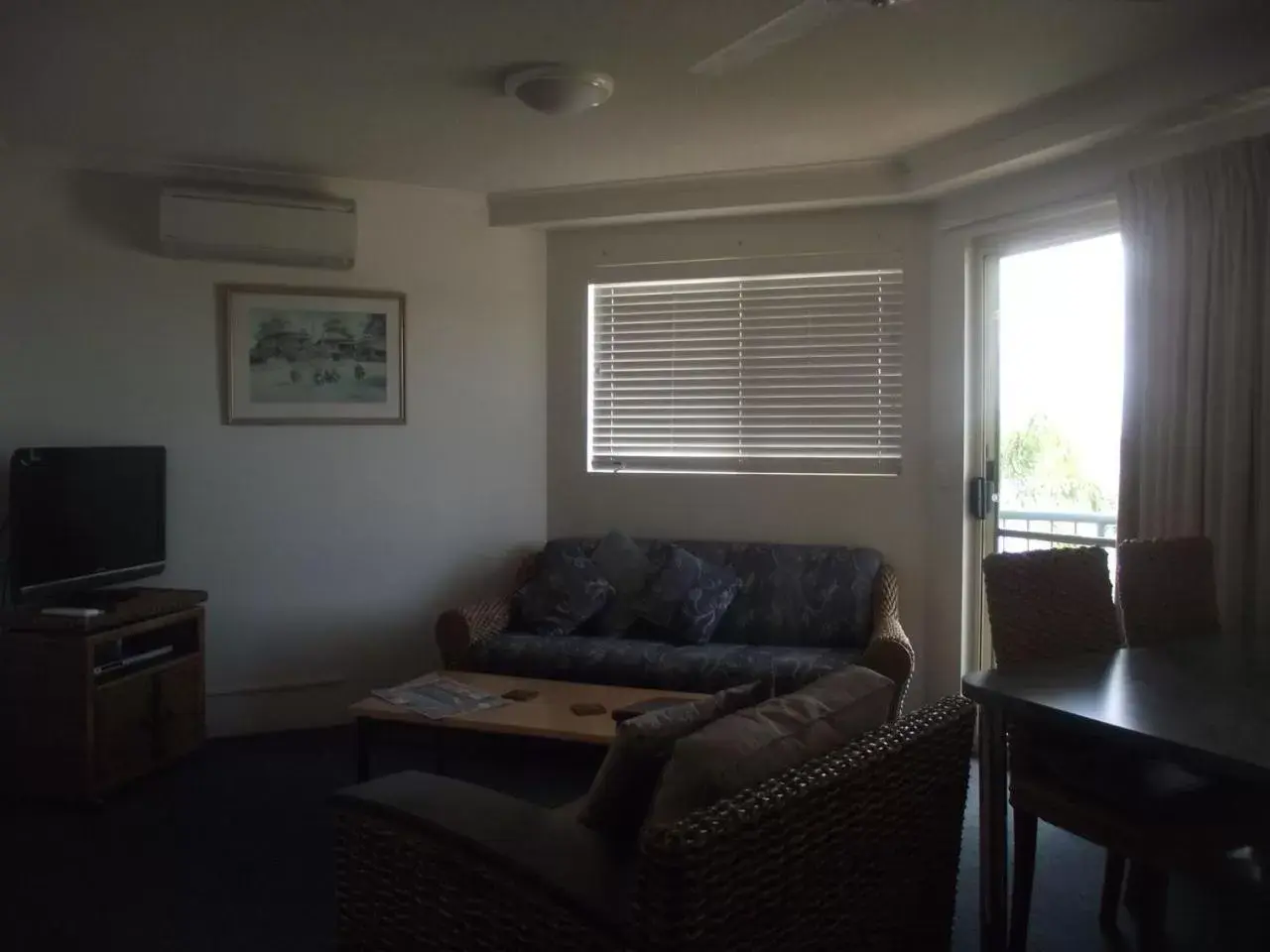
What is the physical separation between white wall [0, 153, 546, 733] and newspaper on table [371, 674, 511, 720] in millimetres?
1214

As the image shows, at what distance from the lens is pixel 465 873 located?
5.68 ft

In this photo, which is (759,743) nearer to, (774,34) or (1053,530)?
(774,34)

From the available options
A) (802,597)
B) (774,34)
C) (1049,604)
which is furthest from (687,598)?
(774,34)

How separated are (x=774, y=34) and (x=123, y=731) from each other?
3275 mm

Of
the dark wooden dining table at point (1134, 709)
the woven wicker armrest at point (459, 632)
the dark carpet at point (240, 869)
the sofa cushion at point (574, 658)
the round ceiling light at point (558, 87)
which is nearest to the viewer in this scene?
the dark wooden dining table at point (1134, 709)

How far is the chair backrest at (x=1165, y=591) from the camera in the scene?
8.96 ft

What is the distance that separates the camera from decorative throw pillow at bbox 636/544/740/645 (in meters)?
4.22

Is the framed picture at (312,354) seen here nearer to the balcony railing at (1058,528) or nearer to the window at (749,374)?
the window at (749,374)

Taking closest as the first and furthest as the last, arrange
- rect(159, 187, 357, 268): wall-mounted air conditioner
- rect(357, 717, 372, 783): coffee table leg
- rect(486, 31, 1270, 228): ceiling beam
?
rect(486, 31, 1270, 228): ceiling beam, rect(357, 717, 372, 783): coffee table leg, rect(159, 187, 357, 268): wall-mounted air conditioner

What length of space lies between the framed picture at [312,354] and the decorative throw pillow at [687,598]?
149 centimetres

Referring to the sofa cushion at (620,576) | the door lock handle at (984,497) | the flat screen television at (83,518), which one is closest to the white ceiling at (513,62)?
the flat screen television at (83,518)

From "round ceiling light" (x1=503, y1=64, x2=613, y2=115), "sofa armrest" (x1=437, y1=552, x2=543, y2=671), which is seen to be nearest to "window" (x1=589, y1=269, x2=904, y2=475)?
"sofa armrest" (x1=437, y1=552, x2=543, y2=671)

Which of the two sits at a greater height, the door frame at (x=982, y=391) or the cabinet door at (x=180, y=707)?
the door frame at (x=982, y=391)

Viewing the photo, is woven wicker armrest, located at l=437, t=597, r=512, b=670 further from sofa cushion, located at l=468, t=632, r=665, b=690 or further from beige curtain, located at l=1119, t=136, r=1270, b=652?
beige curtain, located at l=1119, t=136, r=1270, b=652
